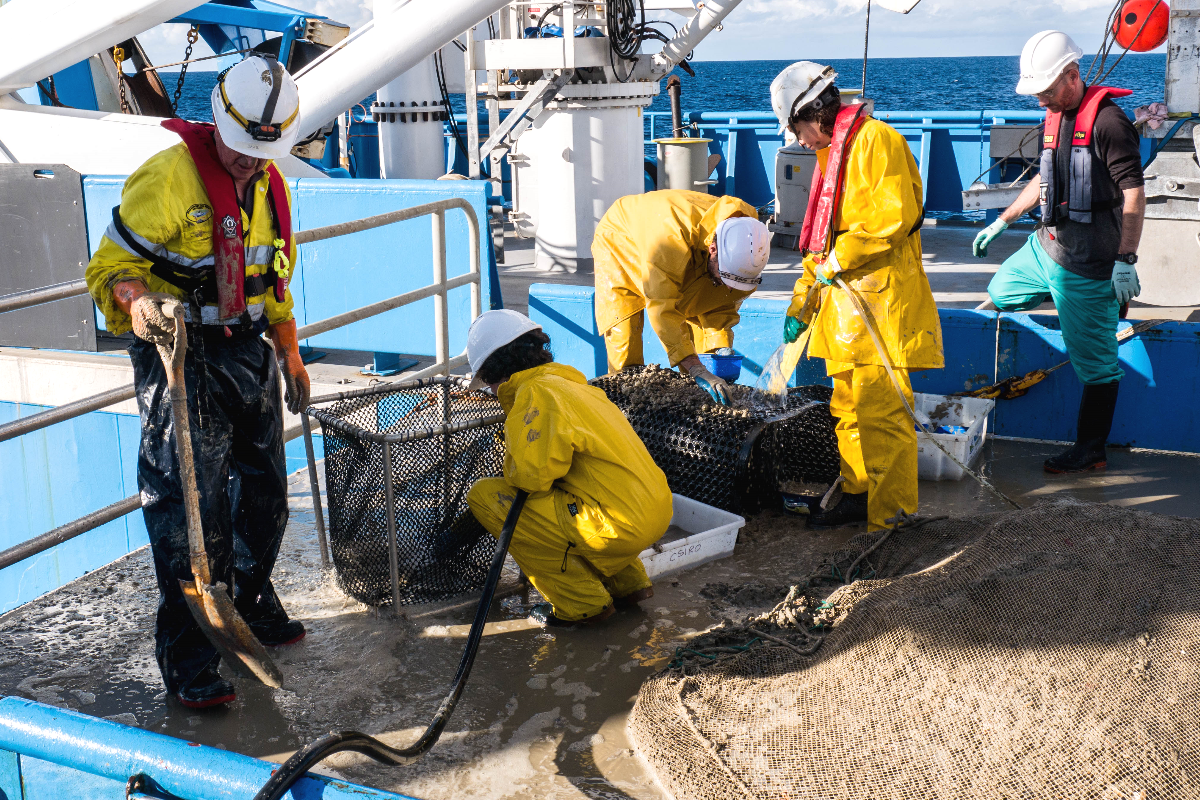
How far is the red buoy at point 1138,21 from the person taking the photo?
841cm

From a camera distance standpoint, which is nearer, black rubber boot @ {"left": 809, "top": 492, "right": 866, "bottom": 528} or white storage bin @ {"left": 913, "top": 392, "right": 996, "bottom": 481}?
black rubber boot @ {"left": 809, "top": 492, "right": 866, "bottom": 528}

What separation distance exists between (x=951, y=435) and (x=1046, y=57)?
1729mm

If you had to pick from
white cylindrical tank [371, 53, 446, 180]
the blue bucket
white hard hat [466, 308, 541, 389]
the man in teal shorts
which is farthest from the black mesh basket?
white cylindrical tank [371, 53, 446, 180]

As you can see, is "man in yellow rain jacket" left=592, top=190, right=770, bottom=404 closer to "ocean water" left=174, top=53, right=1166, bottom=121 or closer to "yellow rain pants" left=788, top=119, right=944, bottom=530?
"yellow rain pants" left=788, top=119, right=944, bottom=530

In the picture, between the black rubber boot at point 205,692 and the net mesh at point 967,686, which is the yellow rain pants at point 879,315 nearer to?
the net mesh at point 967,686

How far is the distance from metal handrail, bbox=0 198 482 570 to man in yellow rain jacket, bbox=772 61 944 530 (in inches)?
74.2

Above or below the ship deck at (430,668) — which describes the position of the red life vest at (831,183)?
above

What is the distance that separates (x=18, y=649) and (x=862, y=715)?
2742 mm

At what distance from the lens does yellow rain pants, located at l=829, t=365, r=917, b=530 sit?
422 cm

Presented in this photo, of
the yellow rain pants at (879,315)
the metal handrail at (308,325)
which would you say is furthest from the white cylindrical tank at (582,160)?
the yellow rain pants at (879,315)

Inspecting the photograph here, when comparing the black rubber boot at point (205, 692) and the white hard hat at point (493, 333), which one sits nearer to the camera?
the black rubber boot at point (205, 692)

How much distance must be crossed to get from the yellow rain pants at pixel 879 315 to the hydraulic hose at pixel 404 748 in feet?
5.11

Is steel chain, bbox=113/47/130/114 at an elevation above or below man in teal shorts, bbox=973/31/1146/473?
above

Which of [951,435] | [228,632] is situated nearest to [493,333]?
[228,632]
